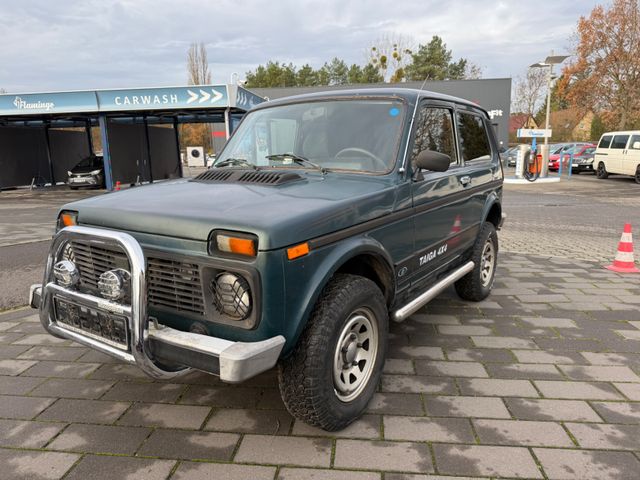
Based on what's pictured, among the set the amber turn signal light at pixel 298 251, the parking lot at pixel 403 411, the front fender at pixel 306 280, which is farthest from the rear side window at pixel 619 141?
the amber turn signal light at pixel 298 251

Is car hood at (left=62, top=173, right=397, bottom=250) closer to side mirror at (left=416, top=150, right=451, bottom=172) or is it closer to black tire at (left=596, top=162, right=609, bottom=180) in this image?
side mirror at (left=416, top=150, right=451, bottom=172)

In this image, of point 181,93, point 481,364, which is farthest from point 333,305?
point 181,93

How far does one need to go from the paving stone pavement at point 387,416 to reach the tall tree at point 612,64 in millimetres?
35472

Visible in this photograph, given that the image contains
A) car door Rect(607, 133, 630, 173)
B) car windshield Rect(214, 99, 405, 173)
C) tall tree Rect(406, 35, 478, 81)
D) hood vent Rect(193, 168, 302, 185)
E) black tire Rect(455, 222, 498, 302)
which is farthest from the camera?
tall tree Rect(406, 35, 478, 81)

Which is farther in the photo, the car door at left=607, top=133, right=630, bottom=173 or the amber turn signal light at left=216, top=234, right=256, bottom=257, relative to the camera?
the car door at left=607, top=133, right=630, bottom=173

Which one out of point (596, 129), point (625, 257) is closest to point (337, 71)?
point (596, 129)

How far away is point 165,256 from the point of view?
238 cm

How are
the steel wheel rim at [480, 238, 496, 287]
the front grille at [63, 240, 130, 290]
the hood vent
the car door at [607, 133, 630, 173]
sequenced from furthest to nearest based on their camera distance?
the car door at [607, 133, 630, 173]
the steel wheel rim at [480, 238, 496, 287]
the hood vent
the front grille at [63, 240, 130, 290]

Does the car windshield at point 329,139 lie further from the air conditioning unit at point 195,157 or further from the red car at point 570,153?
the air conditioning unit at point 195,157

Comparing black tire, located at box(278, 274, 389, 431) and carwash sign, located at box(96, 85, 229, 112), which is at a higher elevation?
carwash sign, located at box(96, 85, 229, 112)

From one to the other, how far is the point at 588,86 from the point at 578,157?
1180cm

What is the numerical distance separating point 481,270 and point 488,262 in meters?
0.38

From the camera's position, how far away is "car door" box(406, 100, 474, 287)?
343cm

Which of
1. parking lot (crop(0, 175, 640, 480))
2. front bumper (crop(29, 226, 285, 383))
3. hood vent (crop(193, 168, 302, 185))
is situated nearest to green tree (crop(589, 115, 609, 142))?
parking lot (crop(0, 175, 640, 480))
